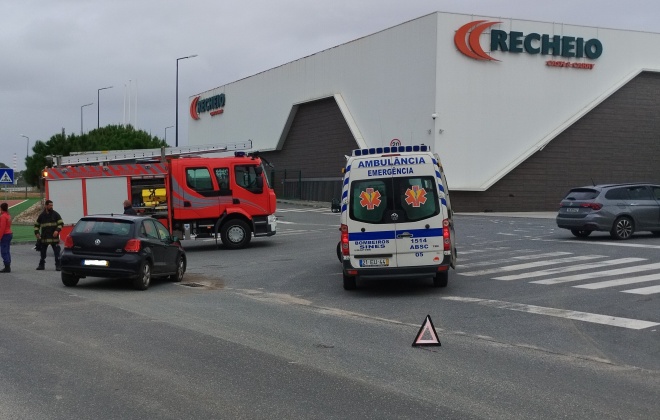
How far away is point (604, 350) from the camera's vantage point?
9.82m

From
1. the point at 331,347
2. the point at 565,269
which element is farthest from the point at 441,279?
the point at 331,347

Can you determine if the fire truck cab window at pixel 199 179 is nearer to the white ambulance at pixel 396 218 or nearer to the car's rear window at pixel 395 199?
the white ambulance at pixel 396 218

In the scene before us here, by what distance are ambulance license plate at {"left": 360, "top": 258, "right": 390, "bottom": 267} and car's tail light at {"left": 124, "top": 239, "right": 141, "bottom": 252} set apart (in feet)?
15.0

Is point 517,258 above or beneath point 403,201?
beneath

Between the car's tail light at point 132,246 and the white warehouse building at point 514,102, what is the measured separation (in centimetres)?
3192

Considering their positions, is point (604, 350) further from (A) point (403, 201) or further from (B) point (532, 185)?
(B) point (532, 185)

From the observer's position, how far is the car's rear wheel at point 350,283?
15.8m

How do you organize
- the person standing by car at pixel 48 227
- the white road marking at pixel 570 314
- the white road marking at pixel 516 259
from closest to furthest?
the white road marking at pixel 570 314 → the white road marking at pixel 516 259 → the person standing by car at pixel 48 227

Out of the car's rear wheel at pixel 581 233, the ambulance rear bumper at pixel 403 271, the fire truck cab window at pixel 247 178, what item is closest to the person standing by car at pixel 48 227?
the fire truck cab window at pixel 247 178

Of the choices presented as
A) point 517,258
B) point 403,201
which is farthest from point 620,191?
point 403,201

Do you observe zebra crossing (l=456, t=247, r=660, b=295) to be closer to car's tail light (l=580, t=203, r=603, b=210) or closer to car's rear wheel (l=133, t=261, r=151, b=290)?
car's tail light (l=580, t=203, r=603, b=210)

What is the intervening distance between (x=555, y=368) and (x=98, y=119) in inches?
3544

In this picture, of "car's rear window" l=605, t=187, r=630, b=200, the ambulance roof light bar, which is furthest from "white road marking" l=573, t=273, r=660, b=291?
"car's rear window" l=605, t=187, r=630, b=200

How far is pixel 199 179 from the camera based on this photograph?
2591 cm
